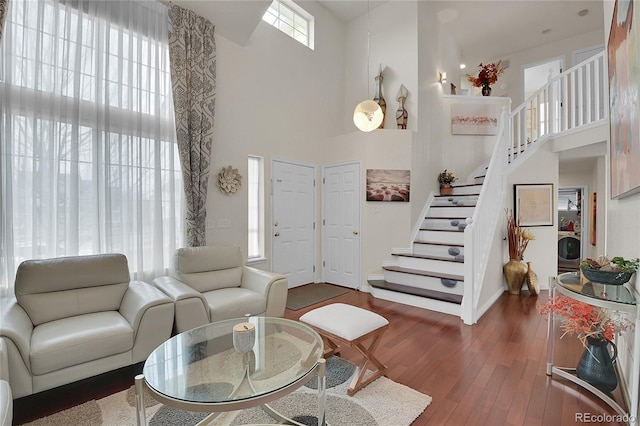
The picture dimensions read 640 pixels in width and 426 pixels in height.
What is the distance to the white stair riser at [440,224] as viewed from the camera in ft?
15.7

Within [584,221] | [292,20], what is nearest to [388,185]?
[292,20]

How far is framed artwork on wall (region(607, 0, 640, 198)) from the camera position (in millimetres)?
1498

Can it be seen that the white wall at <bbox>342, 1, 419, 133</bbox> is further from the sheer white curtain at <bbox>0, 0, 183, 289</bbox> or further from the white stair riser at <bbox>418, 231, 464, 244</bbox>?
the sheer white curtain at <bbox>0, 0, 183, 289</bbox>

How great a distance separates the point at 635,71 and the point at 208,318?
3.24 m

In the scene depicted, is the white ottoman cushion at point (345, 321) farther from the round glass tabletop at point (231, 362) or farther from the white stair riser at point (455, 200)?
the white stair riser at point (455, 200)

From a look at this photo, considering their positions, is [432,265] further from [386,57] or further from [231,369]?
[386,57]

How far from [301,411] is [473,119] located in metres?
6.14

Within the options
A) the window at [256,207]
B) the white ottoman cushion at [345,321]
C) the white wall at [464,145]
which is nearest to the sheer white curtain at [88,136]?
the window at [256,207]

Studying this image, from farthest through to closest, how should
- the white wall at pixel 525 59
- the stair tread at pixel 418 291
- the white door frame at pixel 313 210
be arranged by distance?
the white wall at pixel 525 59 < the white door frame at pixel 313 210 < the stair tread at pixel 418 291

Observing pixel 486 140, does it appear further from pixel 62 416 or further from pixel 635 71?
pixel 62 416

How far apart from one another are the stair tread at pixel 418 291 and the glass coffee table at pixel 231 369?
2342 millimetres

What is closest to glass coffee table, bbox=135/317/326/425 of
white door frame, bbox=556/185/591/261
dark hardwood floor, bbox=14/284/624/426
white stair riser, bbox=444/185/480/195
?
dark hardwood floor, bbox=14/284/624/426

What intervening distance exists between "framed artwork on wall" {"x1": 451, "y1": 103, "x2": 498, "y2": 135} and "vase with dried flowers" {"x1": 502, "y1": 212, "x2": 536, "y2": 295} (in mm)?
2228

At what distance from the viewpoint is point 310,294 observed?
4570 millimetres
